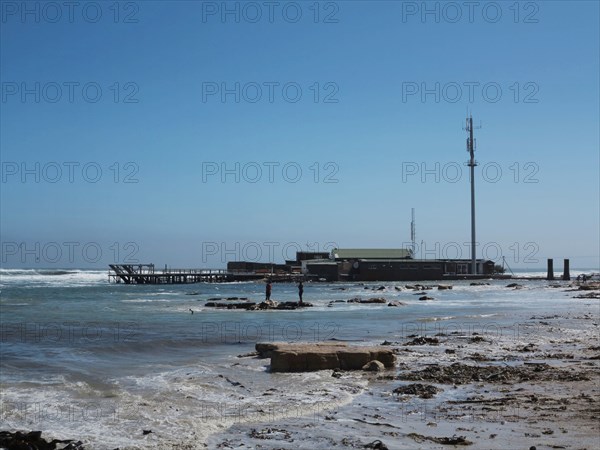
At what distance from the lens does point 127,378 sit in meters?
14.3

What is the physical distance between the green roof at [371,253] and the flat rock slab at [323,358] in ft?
305

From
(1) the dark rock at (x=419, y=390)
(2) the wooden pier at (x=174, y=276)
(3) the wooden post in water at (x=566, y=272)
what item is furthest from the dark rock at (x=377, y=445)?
(3) the wooden post in water at (x=566, y=272)

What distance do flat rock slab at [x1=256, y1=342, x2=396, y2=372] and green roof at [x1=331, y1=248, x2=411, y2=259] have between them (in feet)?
305

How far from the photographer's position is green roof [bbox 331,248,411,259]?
109000 mm

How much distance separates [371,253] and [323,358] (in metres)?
96.1

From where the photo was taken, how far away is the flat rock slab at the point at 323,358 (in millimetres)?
14711

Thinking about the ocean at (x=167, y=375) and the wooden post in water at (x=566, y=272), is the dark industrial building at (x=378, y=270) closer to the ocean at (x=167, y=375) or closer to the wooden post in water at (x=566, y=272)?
the wooden post in water at (x=566, y=272)

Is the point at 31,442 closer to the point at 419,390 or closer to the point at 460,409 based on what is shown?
the point at 460,409

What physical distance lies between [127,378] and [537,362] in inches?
352

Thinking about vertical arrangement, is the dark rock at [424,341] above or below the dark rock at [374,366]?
below

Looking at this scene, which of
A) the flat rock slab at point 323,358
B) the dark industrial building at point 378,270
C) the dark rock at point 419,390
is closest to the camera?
the dark rock at point 419,390

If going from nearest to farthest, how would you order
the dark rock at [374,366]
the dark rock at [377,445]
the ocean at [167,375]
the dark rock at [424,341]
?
the dark rock at [377,445]
the ocean at [167,375]
the dark rock at [374,366]
the dark rock at [424,341]

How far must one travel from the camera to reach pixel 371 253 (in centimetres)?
11019

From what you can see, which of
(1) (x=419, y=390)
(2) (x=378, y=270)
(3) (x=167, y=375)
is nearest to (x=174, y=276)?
(2) (x=378, y=270)
